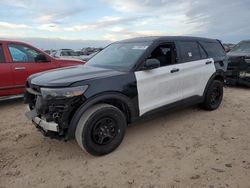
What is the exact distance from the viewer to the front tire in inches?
137

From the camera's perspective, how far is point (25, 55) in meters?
6.79

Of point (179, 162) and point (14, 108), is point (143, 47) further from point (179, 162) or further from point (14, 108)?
point (14, 108)

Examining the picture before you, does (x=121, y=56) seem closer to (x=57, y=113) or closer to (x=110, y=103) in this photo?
(x=110, y=103)

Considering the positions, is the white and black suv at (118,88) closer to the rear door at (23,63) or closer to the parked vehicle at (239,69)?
the rear door at (23,63)

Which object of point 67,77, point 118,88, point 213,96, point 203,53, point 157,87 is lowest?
point 213,96

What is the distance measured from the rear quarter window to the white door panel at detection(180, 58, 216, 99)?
210mm

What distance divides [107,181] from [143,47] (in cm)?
236

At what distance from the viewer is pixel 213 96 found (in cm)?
579

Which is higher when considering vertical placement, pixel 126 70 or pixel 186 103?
pixel 126 70

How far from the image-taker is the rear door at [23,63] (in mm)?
6500

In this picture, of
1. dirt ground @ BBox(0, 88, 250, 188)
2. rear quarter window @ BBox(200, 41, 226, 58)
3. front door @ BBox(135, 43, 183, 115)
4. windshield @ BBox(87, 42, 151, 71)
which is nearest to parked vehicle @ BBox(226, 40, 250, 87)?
rear quarter window @ BBox(200, 41, 226, 58)

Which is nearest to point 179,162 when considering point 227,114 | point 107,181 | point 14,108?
point 107,181

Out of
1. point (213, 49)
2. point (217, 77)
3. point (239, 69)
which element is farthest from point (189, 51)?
point (239, 69)

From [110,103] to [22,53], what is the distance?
12.9 feet
